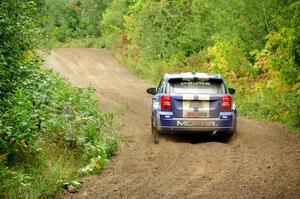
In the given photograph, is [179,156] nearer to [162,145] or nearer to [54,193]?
[162,145]

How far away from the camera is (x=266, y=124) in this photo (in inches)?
644

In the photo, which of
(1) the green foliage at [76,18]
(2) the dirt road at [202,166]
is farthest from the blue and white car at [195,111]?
(1) the green foliage at [76,18]

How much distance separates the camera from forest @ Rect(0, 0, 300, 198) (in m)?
9.03

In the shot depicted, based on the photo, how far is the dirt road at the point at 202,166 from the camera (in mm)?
8352

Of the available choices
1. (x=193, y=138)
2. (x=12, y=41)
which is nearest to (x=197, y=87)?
(x=193, y=138)

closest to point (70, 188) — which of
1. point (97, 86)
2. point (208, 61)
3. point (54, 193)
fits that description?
point (54, 193)

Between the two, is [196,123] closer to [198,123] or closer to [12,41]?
[198,123]

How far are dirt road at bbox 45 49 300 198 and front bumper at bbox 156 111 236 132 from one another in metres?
0.37

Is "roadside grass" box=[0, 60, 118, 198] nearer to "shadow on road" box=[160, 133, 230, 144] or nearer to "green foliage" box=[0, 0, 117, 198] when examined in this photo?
"green foliage" box=[0, 0, 117, 198]

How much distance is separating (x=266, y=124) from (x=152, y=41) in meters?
16.2

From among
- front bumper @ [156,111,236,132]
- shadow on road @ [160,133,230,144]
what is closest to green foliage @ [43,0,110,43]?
shadow on road @ [160,133,230,144]

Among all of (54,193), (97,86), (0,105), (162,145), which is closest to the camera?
(54,193)

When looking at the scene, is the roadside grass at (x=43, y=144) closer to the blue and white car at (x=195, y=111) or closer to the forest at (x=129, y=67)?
the forest at (x=129, y=67)

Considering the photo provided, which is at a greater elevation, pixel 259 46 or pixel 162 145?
pixel 259 46
